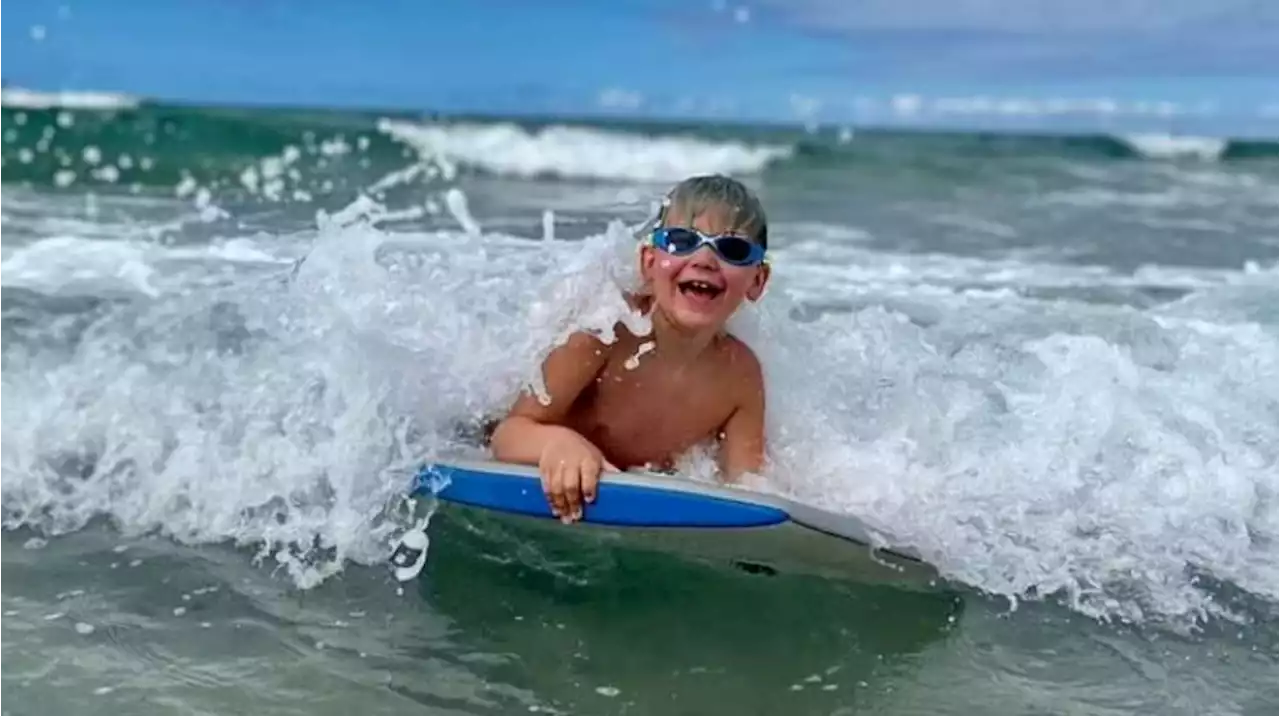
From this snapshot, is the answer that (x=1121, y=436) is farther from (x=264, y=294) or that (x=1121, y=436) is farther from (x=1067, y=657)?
(x=264, y=294)

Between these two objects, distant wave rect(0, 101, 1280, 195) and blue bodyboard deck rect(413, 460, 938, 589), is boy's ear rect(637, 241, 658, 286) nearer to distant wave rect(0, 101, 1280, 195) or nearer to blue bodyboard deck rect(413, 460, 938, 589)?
blue bodyboard deck rect(413, 460, 938, 589)

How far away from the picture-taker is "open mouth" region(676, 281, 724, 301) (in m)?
3.48

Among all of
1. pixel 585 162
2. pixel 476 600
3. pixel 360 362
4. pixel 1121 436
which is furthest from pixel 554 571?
pixel 585 162

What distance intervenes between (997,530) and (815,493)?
49cm

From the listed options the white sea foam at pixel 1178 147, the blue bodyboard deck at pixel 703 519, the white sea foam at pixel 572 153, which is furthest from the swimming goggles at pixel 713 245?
the white sea foam at pixel 1178 147

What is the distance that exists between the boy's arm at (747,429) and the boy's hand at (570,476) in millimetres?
573

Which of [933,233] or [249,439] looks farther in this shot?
[933,233]

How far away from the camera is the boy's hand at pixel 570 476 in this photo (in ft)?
10.7

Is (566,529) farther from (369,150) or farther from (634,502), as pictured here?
(369,150)

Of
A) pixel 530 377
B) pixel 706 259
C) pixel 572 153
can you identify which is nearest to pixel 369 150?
pixel 572 153

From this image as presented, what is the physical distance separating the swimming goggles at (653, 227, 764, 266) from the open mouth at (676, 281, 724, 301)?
8 cm

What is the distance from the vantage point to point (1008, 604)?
3473 mm

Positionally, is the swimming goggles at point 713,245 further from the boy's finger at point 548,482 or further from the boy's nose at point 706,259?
the boy's finger at point 548,482

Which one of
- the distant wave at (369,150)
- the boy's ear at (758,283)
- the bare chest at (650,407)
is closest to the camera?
the boy's ear at (758,283)
